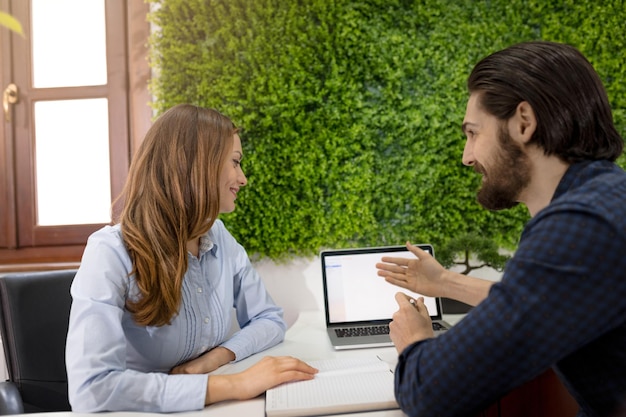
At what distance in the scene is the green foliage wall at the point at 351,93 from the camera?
223cm

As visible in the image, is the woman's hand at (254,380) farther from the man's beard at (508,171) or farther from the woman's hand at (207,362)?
the man's beard at (508,171)

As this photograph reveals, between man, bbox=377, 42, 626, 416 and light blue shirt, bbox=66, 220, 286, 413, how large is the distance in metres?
0.49

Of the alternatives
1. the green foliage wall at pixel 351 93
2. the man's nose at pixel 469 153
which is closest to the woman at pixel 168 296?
the man's nose at pixel 469 153

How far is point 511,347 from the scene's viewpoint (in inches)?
29.0

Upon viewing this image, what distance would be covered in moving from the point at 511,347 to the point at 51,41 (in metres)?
2.51

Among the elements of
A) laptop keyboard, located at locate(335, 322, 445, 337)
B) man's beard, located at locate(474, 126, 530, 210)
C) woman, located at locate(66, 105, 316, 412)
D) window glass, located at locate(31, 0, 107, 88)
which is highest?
window glass, located at locate(31, 0, 107, 88)

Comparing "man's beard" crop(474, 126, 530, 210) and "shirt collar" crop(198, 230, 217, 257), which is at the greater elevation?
"man's beard" crop(474, 126, 530, 210)

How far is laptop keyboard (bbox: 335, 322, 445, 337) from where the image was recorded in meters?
1.69

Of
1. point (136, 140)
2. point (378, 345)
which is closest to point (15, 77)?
point (136, 140)

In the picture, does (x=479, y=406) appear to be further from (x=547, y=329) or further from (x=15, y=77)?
(x=15, y=77)

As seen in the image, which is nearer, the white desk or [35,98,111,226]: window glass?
the white desk

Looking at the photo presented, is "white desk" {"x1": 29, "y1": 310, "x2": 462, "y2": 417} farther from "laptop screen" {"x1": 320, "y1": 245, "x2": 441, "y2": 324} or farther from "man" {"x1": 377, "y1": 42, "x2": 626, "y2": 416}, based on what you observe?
"man" {"x1": 377, "y1": 42, "x2": 626, "y2": 416}

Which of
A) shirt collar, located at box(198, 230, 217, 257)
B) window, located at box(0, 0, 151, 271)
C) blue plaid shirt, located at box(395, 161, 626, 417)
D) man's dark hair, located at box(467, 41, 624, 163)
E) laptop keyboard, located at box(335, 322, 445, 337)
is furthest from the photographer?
window, located at box(0, 0, 151, 271)

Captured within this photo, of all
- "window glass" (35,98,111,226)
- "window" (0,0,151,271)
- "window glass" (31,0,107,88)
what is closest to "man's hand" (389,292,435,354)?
"window" (0,0,151,271)
